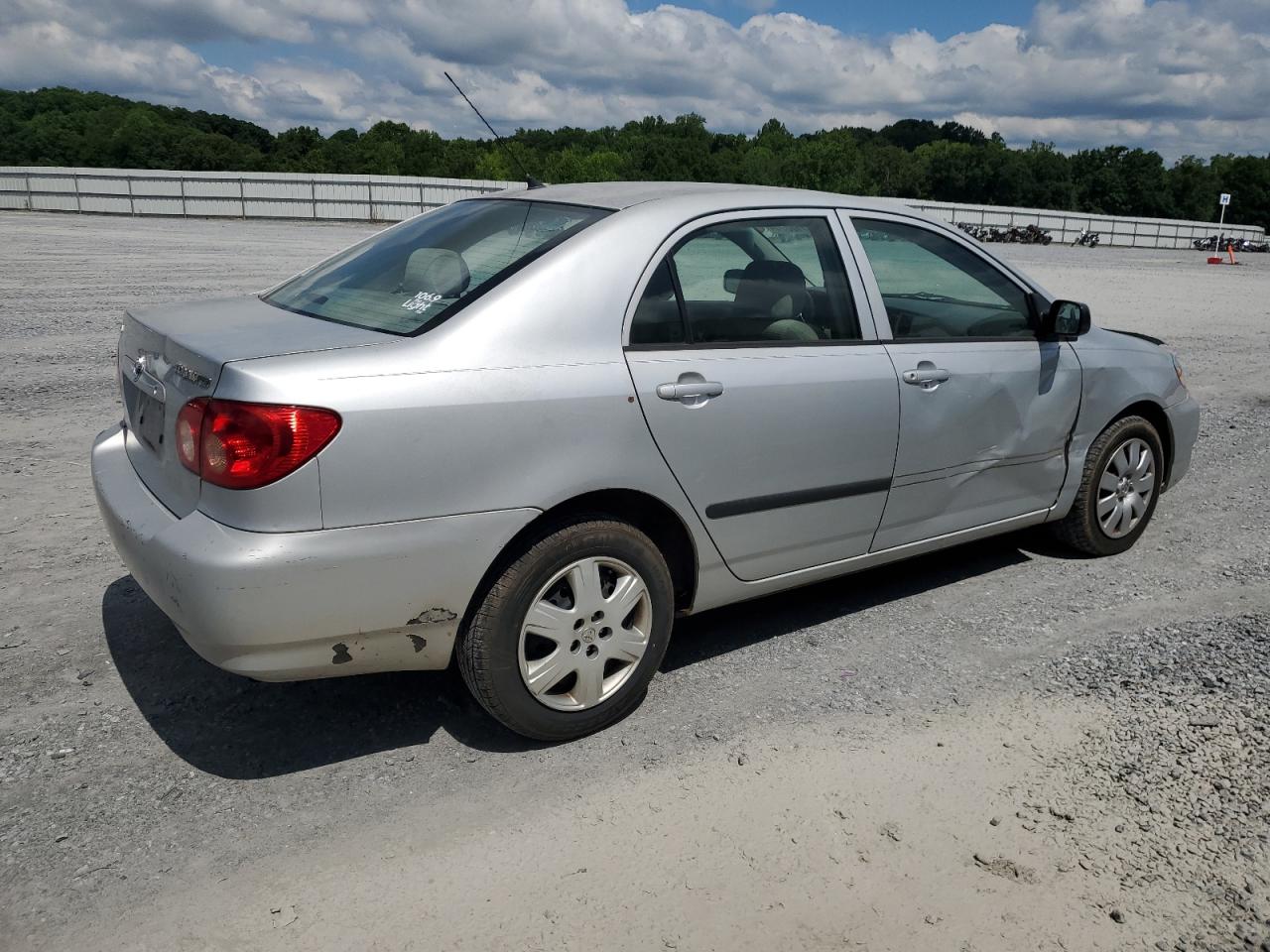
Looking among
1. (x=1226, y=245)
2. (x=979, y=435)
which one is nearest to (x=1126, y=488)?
(x=979, y=435)

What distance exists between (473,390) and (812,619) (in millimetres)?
2080

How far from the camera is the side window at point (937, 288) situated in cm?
418

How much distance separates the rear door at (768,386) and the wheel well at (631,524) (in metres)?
0.12

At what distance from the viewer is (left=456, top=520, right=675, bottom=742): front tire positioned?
3.17 meters

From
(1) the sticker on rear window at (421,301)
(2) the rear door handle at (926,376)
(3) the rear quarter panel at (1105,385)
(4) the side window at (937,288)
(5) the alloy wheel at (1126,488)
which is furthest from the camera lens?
(5) the alloy wheel at (1126,488)

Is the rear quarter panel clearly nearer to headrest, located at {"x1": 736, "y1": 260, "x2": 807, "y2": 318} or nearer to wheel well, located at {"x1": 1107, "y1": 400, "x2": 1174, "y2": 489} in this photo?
wheel well, located at {"x1": 1107, "y1": 400, "x2": 1174, "y2": 489}

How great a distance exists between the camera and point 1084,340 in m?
4.88

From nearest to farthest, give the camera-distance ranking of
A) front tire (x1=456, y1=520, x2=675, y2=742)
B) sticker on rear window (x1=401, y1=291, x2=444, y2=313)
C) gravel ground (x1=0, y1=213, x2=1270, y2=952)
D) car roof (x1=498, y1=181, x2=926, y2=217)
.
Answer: gravel ground (x1=0, y1=213, x2=1270, y2=952) → front tire (x1=456, y1=520, x2=675, y2=742) → sticker on rear window (x1=401, y1=291, x2=444, y2=313) → car roof (x1=498, y1=181, x2=926, y2=217)

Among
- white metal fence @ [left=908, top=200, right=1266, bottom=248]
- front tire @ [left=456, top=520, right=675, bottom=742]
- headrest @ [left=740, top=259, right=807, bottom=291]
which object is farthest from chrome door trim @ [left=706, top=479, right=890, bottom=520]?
white metal fence @ [left=908, top=200, right=1266, bottom=248]

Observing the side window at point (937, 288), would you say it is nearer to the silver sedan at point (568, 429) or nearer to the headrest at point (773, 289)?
the silver sedan at point (568, 429)

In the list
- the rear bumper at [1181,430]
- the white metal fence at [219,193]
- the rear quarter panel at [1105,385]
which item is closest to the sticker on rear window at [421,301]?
the rear quarter panel at [1105,385]

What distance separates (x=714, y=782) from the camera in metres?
3.22

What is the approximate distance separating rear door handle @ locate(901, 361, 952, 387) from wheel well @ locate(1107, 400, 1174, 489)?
1.38m

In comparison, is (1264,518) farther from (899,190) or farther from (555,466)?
(899,190)
